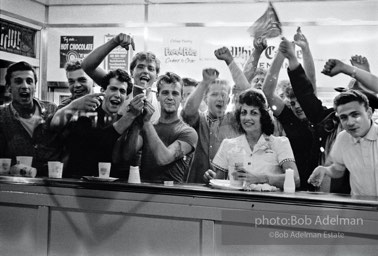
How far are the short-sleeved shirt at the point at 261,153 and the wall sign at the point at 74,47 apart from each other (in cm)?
132

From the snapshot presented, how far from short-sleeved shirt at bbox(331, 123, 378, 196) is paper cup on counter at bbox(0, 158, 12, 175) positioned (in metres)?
2.63

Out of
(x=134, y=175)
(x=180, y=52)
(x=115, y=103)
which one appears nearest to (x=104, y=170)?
(x=134, y=175)

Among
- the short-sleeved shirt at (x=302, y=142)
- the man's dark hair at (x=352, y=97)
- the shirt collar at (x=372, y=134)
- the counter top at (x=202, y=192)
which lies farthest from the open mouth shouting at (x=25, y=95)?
the shirt collar at (x=372, y=134)

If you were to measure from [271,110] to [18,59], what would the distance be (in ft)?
6.88

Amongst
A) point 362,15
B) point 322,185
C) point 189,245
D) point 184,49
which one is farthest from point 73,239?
point 362,15

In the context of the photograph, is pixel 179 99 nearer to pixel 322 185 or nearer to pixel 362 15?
pixel 322 185

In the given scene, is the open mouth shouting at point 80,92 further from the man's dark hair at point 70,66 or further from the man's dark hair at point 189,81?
the man's dark hair at point 189,81

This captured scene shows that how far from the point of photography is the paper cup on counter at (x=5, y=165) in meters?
3.67

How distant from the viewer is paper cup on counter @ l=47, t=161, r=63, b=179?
3.53 m

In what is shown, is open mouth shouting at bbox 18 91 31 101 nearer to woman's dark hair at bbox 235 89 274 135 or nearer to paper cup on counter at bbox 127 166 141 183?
paper cup on counter at bbox 127 166 141 183

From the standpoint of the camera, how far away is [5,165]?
3676mm

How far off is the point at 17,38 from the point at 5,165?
1.07 m

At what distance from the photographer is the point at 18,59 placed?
356 cm

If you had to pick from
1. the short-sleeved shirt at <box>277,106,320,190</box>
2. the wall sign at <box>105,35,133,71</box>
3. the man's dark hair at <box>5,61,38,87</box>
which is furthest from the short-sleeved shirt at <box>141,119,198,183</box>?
the man's dark hair at <box>5,61,38,87</box>
